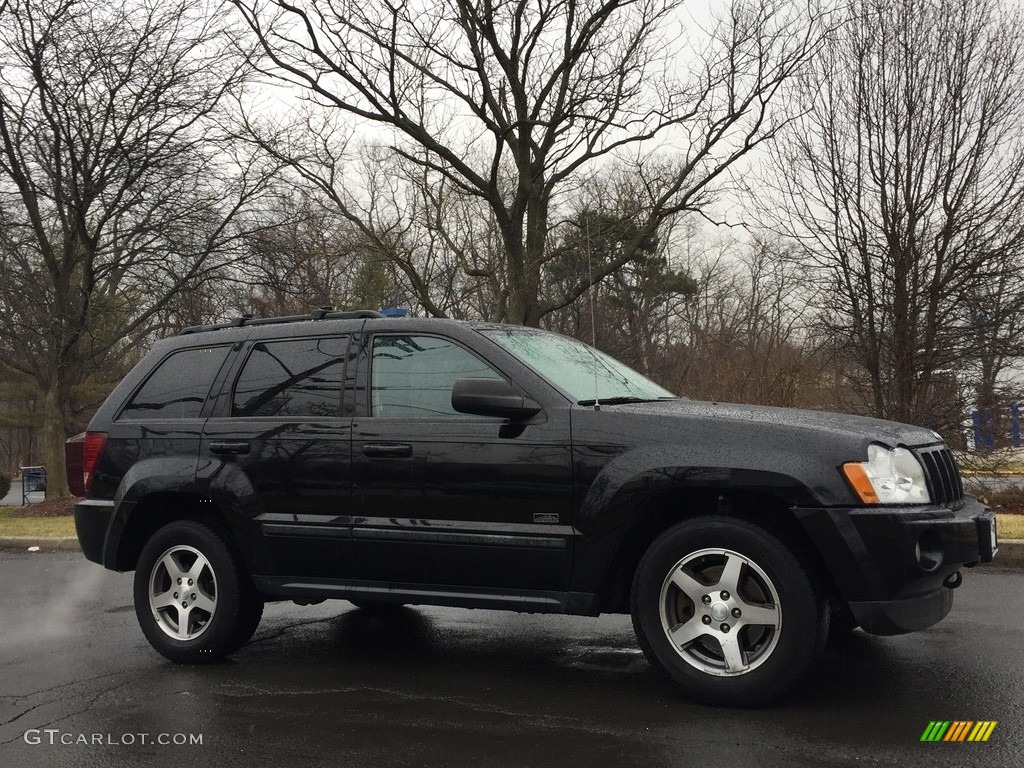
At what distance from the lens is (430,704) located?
466 cm

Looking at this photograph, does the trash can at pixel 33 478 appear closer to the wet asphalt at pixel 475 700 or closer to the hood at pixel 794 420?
the wet asphalt at pixel 475 700

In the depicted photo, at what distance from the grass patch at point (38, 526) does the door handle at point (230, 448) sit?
7.52 meters

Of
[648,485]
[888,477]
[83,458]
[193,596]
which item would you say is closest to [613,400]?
[648,485]

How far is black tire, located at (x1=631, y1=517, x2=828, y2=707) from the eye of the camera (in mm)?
4266

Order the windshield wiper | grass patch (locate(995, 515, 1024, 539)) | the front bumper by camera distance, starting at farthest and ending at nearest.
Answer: grass patch (locate(995, 515, 1024, 539))
the windshield wiper
the front bumper

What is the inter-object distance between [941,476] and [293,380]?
334 cm

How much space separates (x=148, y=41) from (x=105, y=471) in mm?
14600

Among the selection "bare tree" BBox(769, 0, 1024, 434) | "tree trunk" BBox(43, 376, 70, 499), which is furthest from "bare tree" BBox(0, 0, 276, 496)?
"bare tree" BBox(769, 0, 1024, 434)

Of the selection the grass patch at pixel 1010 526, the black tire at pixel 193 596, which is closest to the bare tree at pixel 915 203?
the grass patch at pixel 1010 526

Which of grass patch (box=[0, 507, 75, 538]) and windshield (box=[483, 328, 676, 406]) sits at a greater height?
windshield (box=[483, 328, 676, 406])

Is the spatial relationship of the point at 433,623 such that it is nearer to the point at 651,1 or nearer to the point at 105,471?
the point at 105,471

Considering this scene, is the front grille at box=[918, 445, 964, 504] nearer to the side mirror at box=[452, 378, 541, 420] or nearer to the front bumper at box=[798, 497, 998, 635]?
the front bumper at box=[798, 497, 998, 635]

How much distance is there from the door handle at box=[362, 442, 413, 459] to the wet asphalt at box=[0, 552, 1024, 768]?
1.14m

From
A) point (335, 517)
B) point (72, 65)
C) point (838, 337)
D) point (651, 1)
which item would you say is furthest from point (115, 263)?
point (335, 517)
